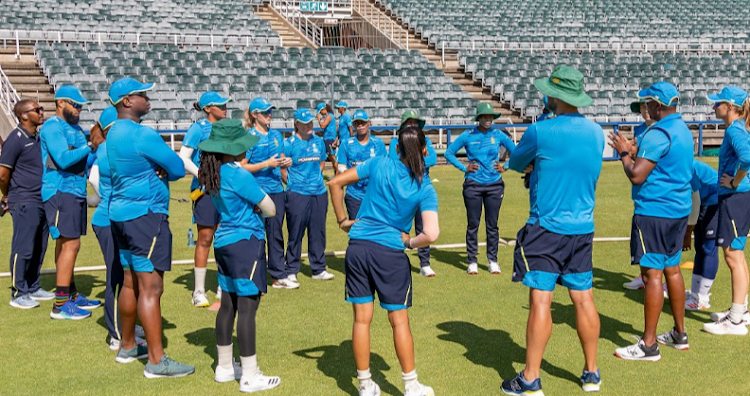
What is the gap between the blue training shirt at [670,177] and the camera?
245 inches

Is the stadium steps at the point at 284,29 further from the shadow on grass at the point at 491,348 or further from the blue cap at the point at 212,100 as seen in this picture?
the shadow on grass at the point at 491,348

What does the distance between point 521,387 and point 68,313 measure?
4442 mm

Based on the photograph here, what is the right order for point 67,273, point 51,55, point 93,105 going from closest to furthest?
point 67,273, point 93,105, point 51,55

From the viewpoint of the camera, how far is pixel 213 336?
7129 mm

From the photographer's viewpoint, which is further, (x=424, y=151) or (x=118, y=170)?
(x=118, y=170)

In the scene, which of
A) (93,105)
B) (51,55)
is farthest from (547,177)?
(51,55)

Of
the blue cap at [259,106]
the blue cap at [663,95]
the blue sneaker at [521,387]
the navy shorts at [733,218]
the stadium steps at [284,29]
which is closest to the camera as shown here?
the blue sneaker at [521,387]

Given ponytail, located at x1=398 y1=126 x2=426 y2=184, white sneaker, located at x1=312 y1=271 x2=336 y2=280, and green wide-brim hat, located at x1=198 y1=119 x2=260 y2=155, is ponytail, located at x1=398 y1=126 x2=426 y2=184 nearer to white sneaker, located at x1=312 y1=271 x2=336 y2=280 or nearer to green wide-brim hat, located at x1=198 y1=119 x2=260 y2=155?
green wide-brim hat, located at x1=198 y1=119 x2=260 y2=155

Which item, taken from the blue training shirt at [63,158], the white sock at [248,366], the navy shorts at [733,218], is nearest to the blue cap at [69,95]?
the blue training shirt at [63,158]

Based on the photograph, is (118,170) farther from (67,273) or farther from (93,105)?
(93,105)

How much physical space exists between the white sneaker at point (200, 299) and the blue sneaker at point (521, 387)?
3.55 meters

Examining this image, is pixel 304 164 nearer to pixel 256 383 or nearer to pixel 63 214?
pixel 63 214

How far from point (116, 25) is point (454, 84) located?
12.0 meters

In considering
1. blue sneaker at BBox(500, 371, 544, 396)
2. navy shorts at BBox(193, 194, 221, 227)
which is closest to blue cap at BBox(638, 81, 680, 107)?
blue sneaker at BBox(500, 371, 544, 396)
